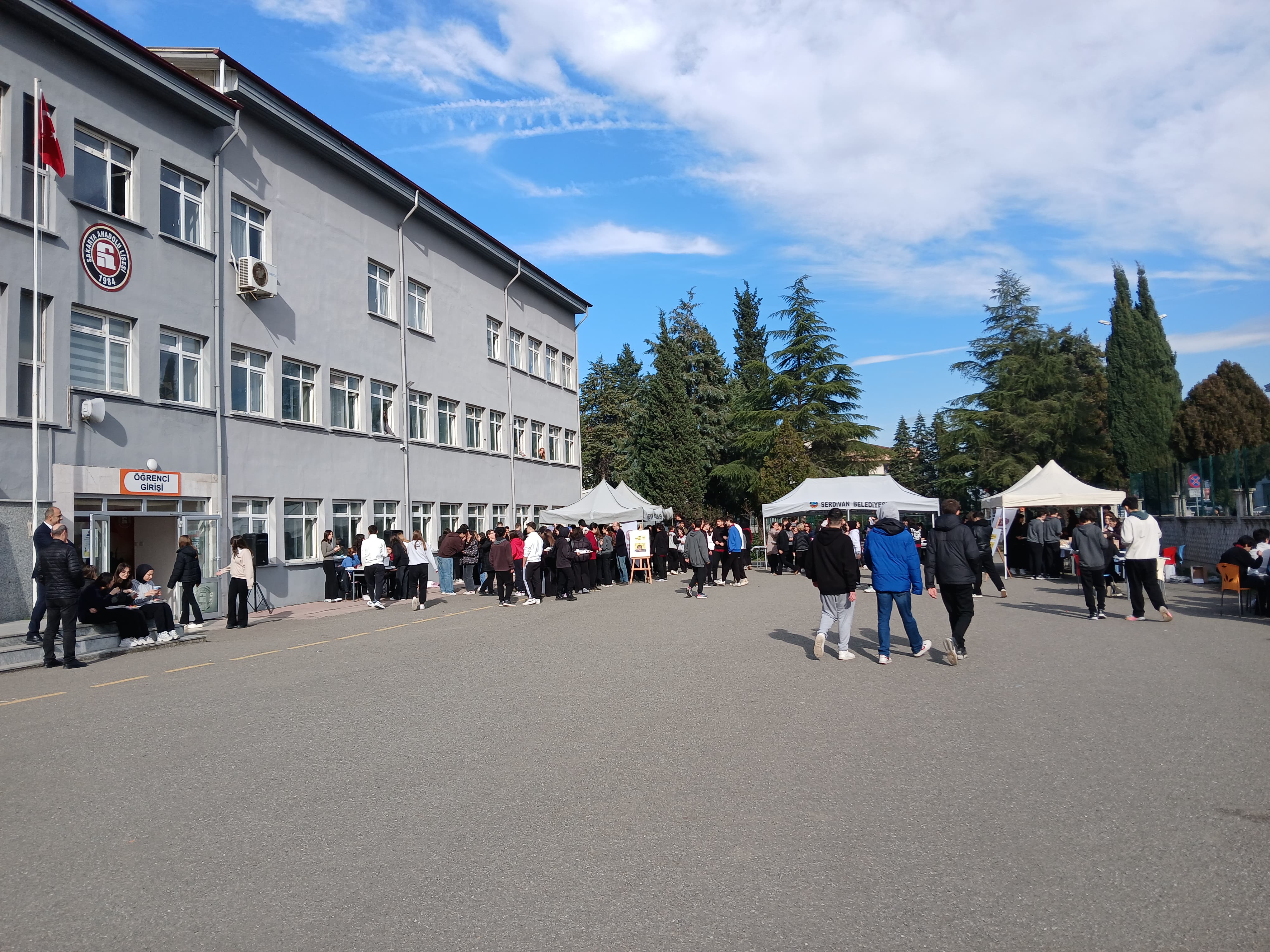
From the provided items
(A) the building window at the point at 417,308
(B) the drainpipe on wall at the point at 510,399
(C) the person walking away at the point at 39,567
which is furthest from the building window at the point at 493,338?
(C) the person walking away at the point at 39,567

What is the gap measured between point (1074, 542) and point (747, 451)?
4355 centimetres

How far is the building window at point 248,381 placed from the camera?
2211 centimetres

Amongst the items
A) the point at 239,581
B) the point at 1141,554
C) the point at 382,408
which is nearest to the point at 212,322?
the point at 239,581

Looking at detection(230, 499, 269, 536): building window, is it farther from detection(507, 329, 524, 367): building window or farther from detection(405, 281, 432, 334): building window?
detection(507, 329, 524, 367): building window

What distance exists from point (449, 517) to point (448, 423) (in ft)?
10.6

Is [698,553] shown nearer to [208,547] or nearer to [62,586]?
[208,547]

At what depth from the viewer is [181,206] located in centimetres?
2086

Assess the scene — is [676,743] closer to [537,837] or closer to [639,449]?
[537,837]

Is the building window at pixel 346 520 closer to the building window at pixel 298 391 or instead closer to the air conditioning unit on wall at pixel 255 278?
the building window at pixel 298 391

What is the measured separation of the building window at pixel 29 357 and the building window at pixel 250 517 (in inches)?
211

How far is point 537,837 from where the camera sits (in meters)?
4.80

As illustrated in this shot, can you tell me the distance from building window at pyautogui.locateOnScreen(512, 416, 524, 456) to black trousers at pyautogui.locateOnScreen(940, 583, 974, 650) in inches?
1101

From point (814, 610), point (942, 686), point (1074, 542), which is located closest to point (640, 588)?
point (814, 610)

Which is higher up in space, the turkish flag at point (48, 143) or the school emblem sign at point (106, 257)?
the turkish flag at point (48, 143)
